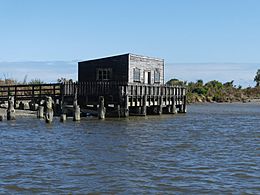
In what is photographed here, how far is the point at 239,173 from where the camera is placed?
17.7 metres

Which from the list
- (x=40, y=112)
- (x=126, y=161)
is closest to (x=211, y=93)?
(x=40, y=112)

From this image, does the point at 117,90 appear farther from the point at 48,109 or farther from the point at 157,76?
the point at 157,76

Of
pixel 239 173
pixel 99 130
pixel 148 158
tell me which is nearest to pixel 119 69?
pixel 99 130

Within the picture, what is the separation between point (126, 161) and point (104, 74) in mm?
28700

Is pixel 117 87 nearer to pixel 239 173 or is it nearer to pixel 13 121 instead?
pixel 13 121

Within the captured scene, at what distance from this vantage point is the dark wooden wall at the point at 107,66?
1848 inches

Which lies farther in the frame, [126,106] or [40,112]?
[126,106]

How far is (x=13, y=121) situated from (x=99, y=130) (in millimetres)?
8727

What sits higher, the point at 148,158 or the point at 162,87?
the point at 162,87

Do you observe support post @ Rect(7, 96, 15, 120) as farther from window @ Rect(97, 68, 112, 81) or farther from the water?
window @ Rect(97, 68, 112, 81)

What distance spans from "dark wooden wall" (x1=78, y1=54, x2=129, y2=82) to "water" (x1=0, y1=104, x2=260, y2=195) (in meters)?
15.1

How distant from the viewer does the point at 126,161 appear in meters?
19.8

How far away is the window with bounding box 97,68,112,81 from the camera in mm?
47781

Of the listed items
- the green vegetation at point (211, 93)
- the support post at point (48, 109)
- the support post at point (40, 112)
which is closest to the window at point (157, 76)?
the support post at point (40, 112)
